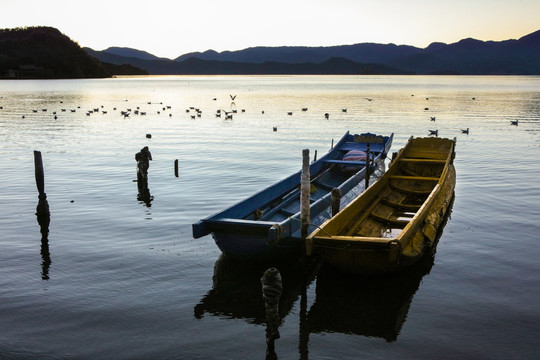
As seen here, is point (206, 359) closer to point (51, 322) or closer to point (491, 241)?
point (51, 322)

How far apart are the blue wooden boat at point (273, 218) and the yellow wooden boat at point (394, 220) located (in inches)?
37.4

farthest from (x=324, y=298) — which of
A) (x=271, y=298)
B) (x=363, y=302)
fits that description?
(x=271, y=298)

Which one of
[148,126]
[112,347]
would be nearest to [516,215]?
[112,347]

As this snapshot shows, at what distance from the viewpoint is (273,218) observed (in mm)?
15328

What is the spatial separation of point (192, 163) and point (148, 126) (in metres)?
23.1

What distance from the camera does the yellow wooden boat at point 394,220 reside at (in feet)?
37.3

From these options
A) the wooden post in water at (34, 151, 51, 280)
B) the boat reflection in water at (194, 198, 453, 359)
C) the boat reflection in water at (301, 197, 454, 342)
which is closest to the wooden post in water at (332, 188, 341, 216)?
the boat reflection in water at (194, 198, 453, 359)

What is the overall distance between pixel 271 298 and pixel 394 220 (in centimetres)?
708

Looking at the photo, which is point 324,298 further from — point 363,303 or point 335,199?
point 335,199

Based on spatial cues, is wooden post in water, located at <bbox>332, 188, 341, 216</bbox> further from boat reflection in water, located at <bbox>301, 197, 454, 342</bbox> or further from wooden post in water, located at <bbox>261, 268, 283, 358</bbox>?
wooden post in water, located at <bbox>261, 268, 283, 358</bbox>

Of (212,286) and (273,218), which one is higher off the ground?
(273,218)

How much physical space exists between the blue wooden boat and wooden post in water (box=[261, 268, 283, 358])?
2204 millimetres

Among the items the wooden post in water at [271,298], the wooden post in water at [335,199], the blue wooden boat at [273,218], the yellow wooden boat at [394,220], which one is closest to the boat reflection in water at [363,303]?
the yellow wooden boat at [394,220]

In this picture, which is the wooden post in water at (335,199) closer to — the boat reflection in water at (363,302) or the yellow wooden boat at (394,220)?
the yellow wooden boat at (394,220)
